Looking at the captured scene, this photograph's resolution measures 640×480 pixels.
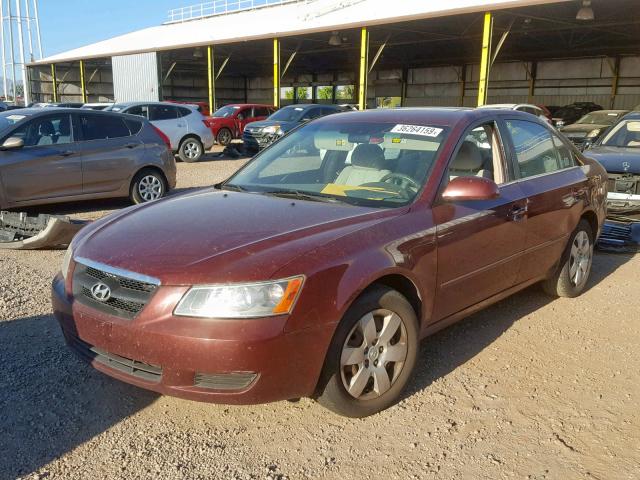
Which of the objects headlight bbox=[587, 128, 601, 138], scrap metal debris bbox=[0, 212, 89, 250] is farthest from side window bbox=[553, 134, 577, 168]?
headlight bbox=[587, 128, 601, 138]

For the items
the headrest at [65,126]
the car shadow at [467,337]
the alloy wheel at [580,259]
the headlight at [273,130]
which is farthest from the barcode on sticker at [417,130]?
the headlight at [273,130]

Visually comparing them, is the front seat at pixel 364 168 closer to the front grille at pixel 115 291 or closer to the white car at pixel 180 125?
the front grille at pixel 115 291

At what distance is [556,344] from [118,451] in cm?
296

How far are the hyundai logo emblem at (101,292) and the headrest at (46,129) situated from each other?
594cm

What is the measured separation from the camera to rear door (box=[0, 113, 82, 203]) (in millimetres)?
7527

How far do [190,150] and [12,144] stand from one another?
9353 millimetres

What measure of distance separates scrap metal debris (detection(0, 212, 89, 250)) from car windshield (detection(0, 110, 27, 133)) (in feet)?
5.46

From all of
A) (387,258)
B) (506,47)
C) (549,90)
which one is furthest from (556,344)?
(549,90)

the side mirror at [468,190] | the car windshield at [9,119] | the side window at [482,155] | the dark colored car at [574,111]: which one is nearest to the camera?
the side mirror at [468,190]

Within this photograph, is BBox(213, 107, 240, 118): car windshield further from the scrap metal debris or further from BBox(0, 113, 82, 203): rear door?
the scrap metal debris

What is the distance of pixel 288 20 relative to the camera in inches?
1137

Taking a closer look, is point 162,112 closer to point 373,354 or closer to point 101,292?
point 101,292

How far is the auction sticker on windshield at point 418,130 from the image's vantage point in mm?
3818

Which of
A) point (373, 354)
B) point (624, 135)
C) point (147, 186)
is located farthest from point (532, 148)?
point (147, 186)
